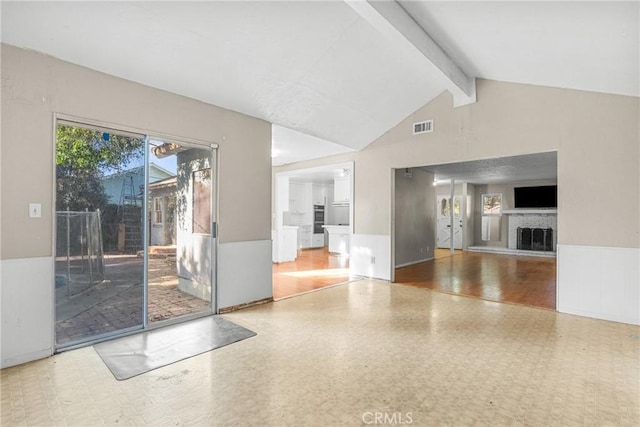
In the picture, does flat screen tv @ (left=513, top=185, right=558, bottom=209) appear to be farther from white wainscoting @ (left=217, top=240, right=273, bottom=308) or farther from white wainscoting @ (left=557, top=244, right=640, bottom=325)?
white wainscoting @ (left=217, top=240, right=273, bottom=308)

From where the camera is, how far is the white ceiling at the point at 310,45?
96.4 inches

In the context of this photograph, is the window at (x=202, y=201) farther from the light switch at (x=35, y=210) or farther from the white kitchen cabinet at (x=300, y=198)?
the white kitchen cabinet at (x=300, y=198)

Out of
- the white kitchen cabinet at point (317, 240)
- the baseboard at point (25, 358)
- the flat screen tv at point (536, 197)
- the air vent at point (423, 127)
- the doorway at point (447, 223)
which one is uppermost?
the air vent at point (423, 127)

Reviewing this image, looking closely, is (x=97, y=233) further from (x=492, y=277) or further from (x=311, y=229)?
(x=311, y=229)

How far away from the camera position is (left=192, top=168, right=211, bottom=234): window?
3.92m

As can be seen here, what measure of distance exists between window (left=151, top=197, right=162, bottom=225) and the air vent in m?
4.02

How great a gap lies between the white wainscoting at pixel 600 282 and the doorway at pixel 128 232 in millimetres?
4425

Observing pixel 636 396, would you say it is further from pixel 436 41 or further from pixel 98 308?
pixel 98 308

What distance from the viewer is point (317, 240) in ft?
37.0

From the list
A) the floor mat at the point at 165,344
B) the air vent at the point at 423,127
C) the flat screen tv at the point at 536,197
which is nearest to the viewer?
the floor mat at the point at 165,344

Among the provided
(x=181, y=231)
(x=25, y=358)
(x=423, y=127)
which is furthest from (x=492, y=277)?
(x=25, y=358)

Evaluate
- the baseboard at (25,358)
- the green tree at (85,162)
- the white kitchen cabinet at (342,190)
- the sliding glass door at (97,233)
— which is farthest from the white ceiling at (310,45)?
the white kitchen cabinet at (342,190)

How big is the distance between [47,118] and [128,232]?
47.9 inches

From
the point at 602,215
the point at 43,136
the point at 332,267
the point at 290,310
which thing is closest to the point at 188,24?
the point at 43,136
